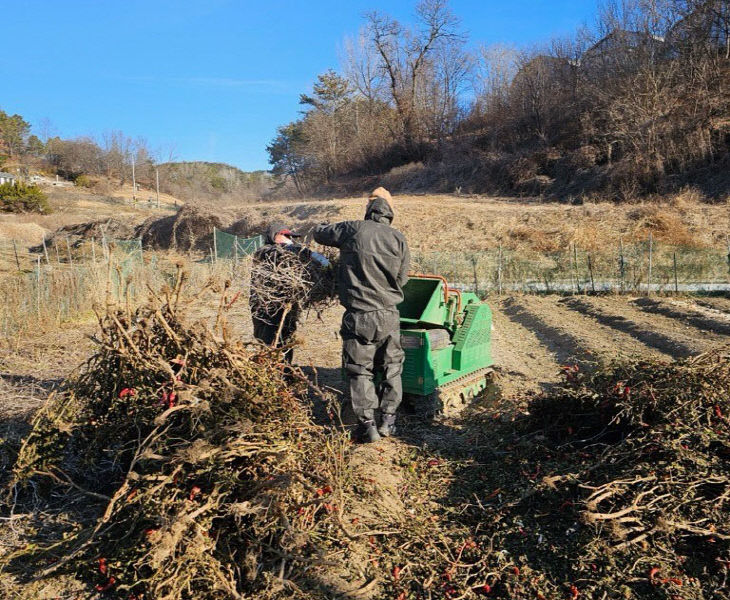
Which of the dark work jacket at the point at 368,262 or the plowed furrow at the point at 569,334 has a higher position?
the dark work jacket at the point at 368,262

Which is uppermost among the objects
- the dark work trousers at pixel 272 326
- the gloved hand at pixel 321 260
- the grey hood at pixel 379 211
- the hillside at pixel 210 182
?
the hillside at pixel 210 182

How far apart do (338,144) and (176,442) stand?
156ft

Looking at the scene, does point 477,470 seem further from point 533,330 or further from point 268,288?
point 533,330

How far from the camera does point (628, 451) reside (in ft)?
12.4

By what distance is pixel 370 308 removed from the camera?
4.98m

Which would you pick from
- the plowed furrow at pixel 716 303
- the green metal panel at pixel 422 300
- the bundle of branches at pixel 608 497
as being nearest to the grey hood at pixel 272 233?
the green metal panel at pixel 422 300

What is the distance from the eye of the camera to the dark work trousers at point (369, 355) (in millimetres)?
4961

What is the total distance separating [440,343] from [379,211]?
1485 mm

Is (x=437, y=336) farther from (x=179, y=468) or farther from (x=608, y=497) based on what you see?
(x=179, y=468)

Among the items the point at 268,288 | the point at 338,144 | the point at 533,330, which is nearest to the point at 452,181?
the point at 338,144

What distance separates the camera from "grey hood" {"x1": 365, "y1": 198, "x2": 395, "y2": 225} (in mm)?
5195

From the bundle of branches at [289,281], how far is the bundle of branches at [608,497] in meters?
2.06

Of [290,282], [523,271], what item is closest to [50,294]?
[290,282]

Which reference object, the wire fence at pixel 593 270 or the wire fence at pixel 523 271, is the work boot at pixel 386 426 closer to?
the wire fence at pixel 523 271
